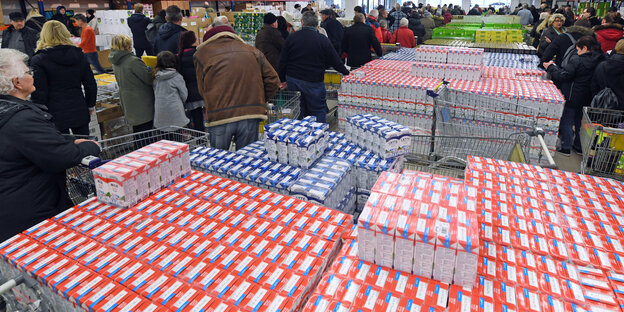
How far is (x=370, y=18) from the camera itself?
11.7 metres

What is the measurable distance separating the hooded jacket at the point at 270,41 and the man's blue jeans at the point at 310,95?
1212mm

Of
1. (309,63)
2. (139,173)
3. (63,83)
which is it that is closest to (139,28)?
(63,83)

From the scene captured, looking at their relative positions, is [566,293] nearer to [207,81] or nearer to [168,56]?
[207,81]

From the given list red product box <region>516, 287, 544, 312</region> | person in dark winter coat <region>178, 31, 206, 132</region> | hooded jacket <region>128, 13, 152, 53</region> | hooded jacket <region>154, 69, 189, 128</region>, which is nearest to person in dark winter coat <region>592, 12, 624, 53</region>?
person in dark winter coat <region>178, 31, 206, 132</region>

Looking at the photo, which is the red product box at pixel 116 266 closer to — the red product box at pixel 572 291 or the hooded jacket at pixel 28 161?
the hooded jacket at pixel 28 161

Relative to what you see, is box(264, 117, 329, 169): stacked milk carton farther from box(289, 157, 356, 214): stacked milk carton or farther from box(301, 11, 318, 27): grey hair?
box(301, 11, 318, 27): grey hair

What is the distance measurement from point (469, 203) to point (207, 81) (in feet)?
10.5

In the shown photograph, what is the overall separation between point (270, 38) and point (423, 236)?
6.10m

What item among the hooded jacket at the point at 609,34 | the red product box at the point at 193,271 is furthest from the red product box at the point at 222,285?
the hooded jacket at the point at 609,34

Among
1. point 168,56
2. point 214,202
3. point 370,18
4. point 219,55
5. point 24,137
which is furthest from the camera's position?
point 370,18

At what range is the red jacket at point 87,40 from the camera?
9969mm

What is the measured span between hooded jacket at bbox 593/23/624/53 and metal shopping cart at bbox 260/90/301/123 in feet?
22.7

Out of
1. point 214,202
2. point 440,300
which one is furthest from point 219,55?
point 440,300

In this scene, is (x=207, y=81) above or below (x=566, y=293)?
above
